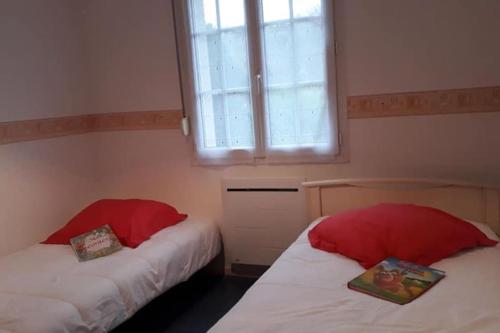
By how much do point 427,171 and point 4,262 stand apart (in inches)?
102

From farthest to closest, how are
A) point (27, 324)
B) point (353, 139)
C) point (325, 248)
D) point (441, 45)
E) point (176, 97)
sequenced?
point (176, 97), point (353, 139), point (441, 45), point (325, 248), point (27, 324)

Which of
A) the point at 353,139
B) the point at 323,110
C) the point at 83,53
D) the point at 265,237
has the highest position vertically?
the point at 83,53

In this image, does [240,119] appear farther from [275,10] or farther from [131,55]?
[131,55]

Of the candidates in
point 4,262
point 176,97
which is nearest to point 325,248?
point 176,97

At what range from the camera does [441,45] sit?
247cm

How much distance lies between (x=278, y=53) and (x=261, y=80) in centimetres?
21

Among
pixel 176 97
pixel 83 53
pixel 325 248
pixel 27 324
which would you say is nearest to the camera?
pixel 27 324

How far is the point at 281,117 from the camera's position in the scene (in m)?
2.86

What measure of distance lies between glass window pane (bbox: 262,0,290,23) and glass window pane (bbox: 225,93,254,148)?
529 mm

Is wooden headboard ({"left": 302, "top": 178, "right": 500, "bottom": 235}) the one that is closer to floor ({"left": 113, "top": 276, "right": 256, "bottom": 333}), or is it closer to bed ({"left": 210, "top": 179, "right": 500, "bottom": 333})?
bed ({"left": 210, "top": 179, "right": 500, "bottom": 333})

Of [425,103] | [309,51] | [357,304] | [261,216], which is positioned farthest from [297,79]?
[357,304]

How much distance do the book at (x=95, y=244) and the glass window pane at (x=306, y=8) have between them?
1.83 metres

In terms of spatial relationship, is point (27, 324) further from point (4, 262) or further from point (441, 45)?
point (441, 45)

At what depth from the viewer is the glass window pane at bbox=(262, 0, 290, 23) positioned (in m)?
2.73
